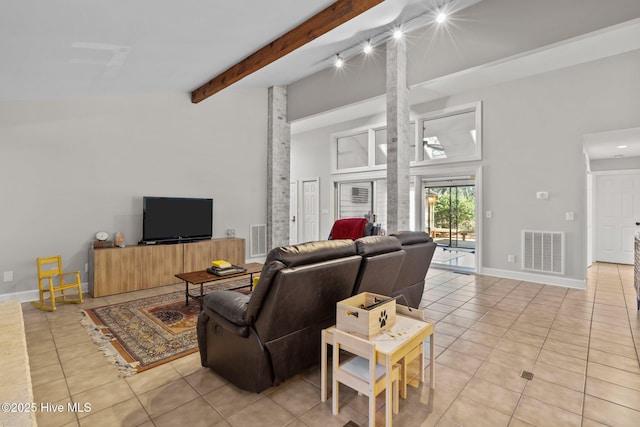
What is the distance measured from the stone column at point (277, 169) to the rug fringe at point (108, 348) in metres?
3.81

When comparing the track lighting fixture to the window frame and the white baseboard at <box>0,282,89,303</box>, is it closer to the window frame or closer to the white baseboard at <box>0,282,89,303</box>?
the window frame

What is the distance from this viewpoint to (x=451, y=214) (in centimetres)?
657

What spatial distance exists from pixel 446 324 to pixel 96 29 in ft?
13.9

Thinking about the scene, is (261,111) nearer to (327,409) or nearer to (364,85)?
(364,85)

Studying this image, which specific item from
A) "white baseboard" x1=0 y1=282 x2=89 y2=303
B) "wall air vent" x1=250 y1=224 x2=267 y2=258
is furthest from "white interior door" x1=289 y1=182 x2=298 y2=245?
"white baseboard" x1=0 y1=282 x2=89 y2=303

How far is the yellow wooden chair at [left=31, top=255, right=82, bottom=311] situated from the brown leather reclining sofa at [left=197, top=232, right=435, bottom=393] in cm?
258

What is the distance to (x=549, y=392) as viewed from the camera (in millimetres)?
2121

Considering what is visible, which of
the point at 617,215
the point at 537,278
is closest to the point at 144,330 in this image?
the point at 537,278

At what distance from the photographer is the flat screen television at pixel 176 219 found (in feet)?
16.1

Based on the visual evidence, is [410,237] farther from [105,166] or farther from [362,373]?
[105,166]

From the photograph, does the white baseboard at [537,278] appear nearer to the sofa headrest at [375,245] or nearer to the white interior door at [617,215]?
the white interior door at [617,215]

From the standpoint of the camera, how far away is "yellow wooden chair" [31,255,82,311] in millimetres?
3752

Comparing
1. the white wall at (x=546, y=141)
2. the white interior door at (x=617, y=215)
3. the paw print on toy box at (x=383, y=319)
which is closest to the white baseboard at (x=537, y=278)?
the white wall at (x=546, y=141)

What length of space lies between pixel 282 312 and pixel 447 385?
1280 mm
